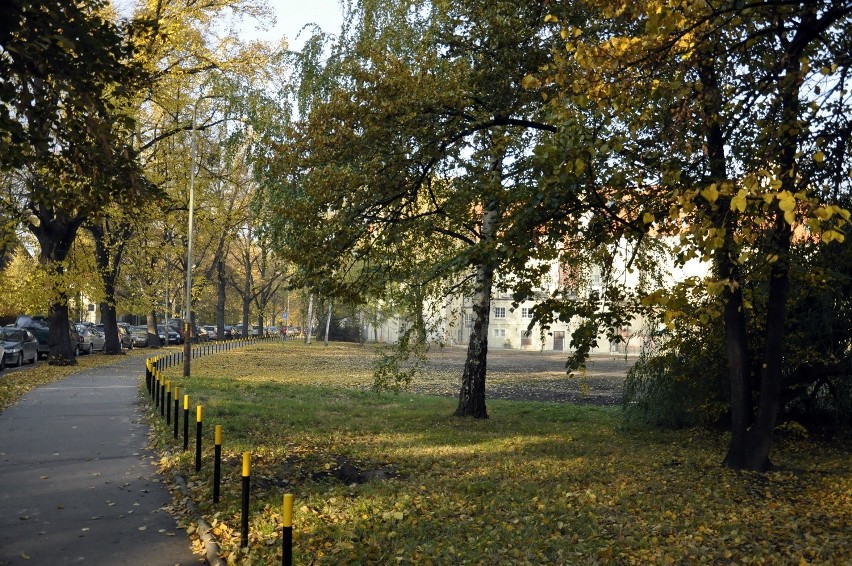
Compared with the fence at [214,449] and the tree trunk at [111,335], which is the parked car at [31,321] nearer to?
the tree trunk at [111,335]

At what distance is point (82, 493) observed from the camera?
9.55m

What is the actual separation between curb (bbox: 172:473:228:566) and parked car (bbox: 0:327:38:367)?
23992 mm

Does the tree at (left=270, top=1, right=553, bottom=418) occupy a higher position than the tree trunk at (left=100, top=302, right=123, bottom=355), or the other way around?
the tree at (left=270, top=1, right=553, bottom=418)

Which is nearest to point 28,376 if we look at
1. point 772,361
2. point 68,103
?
point 68,103

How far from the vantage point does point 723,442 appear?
14.5 m

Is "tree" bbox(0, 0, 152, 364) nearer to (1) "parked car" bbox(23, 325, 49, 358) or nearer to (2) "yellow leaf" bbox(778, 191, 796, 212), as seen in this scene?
(2) "yellow leaf" bbox(778, 191, 796, 212)

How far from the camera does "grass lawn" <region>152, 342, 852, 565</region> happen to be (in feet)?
24.8

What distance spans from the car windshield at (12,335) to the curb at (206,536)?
25297mm

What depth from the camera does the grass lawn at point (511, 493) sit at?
24.8ft

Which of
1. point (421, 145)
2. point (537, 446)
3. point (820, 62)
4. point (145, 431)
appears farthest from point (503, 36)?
point (145, 431)

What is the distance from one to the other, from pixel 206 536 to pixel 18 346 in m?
26.9

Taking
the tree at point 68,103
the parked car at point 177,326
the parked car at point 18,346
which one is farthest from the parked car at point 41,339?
the tree at point 68,103

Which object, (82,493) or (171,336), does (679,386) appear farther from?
(171,336)

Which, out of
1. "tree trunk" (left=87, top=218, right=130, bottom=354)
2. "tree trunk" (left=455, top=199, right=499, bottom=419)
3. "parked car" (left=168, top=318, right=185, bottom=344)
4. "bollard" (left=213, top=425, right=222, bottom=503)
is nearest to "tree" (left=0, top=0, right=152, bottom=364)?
"bollard" (left=213, top=425, right=222, bottom=503)
